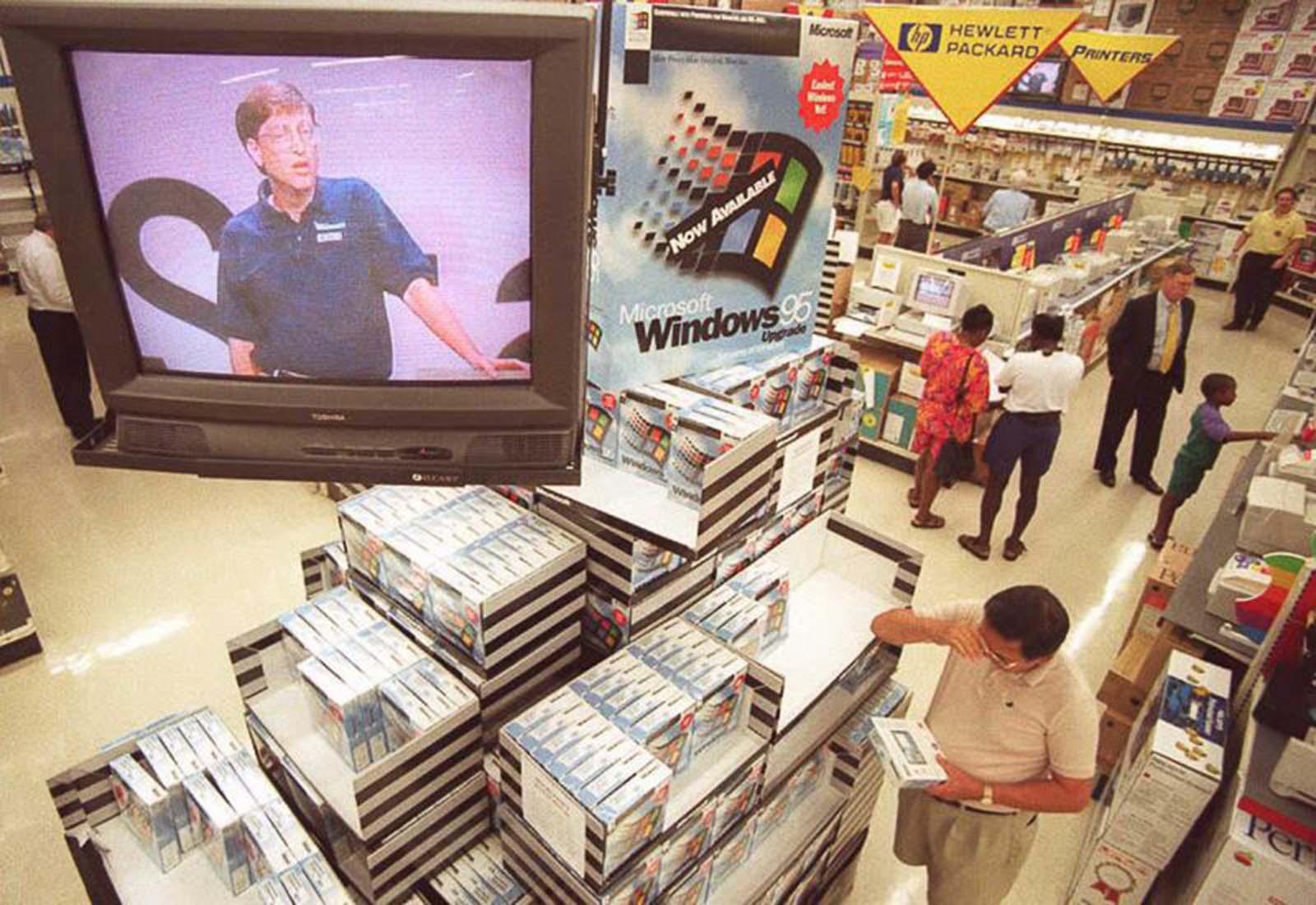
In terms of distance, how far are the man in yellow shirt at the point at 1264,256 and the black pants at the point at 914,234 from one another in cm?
384

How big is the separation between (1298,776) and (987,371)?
2995mm

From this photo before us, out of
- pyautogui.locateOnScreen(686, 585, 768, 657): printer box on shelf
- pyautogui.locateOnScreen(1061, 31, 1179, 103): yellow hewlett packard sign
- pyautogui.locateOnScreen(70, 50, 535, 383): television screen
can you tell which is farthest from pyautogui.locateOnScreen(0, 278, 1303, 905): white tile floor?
pyautogui.locateOnScreen(1061, 31, 1179, 103): yellow hewlett packard sign

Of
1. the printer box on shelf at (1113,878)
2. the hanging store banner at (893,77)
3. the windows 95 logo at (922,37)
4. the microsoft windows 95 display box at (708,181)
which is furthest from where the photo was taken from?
the hanging store banner at (893,77)

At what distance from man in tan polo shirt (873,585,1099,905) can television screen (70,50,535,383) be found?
5.31 feet

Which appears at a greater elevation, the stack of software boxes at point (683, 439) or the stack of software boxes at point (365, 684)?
the stack of software boxes at point (683, 439)

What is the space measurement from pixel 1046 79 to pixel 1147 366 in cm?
1031

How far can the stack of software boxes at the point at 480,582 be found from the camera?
78.0 inches

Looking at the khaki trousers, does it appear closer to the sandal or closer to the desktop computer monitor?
the sandal

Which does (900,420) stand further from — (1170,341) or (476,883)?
(476,883)

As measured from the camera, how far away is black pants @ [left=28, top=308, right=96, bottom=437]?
5.86 meters

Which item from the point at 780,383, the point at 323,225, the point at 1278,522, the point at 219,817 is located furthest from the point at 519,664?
the point at 1278,522

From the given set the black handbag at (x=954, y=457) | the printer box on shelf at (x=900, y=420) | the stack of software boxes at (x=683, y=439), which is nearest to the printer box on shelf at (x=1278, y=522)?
the black handbag at (x=954, y=457)

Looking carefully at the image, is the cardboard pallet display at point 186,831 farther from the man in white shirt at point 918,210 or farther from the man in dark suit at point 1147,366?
the man in white shirt at point 918,210

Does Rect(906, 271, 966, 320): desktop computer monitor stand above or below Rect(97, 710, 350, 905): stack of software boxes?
above
